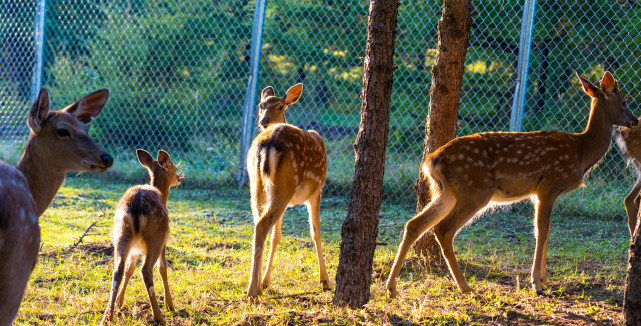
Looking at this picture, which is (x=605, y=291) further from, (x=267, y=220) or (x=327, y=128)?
(x=327, y=128)

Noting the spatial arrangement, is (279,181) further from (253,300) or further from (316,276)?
(316,276)

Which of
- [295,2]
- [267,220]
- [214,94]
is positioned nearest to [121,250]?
[267,220]

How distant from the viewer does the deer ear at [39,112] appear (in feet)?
11.3

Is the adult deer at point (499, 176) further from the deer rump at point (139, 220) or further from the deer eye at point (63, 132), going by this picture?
the deer eye at point (63, 132)

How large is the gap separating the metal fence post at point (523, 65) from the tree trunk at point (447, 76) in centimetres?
218

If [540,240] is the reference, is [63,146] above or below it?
above

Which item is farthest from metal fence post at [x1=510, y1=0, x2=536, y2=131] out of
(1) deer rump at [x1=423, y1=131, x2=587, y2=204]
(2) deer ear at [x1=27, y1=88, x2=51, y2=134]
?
(2) deer ear at [x1=27, y1=88, x2=51, y2=134]

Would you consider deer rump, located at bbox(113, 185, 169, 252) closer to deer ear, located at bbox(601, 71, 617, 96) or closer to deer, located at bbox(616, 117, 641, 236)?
deer ear, located at bbox(601, 71, 617, 96)

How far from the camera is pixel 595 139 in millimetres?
5555

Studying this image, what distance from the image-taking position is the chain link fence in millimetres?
8281

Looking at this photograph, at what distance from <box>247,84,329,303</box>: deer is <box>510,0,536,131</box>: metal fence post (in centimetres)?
295

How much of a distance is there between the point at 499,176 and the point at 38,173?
3.33 meters

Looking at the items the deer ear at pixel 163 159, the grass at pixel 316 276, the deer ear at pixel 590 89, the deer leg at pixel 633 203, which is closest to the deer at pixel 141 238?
the grass at pixel 316 276

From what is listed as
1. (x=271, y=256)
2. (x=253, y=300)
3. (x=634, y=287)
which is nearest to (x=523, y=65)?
(x=271, y=256)
